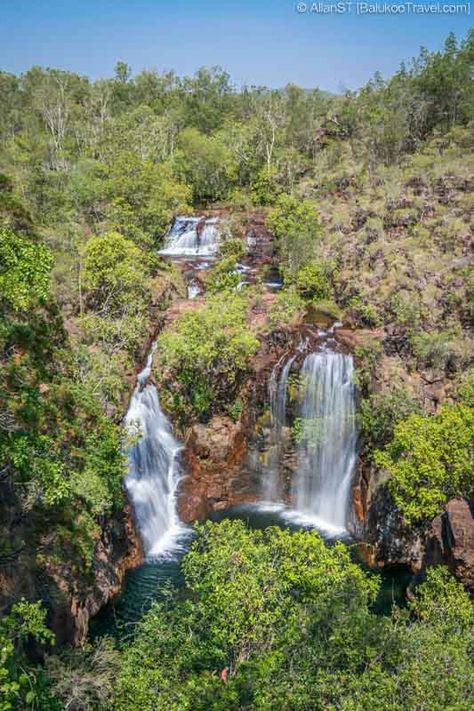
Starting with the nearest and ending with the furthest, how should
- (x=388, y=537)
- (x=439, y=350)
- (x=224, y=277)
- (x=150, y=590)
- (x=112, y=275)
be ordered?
(x=150, y=590), (x=388, y=537), (x=439, y=350), (x=112, y=275), (x=224, y=277)

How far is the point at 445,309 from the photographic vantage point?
38.0 m

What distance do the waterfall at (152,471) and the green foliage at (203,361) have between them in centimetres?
138

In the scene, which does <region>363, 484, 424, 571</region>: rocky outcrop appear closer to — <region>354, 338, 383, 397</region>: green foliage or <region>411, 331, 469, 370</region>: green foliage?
<region>354, 338, 383, 397</region>: green foliage

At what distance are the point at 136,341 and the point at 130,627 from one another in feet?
52.9

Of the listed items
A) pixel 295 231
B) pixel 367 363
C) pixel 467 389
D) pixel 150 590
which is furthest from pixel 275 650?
pixel 295 231

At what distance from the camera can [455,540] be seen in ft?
73.8

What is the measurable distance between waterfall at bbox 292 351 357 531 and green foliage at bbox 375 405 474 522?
8572mm

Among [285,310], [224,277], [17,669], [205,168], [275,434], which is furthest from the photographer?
[205,168]

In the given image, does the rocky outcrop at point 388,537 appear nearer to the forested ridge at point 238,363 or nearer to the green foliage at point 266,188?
the forested ridge at point 238,363

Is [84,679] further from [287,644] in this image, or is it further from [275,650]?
[287,644]

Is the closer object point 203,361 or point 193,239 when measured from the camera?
point 203,361

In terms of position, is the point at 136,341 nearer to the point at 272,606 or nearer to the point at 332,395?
the point at 332,395

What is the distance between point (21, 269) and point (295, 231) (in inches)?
1501

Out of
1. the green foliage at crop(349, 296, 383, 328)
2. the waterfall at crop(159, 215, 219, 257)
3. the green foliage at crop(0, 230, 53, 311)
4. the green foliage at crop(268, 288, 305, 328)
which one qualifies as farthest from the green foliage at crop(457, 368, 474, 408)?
the waterfall at crop(159, 215, 219, 257)
